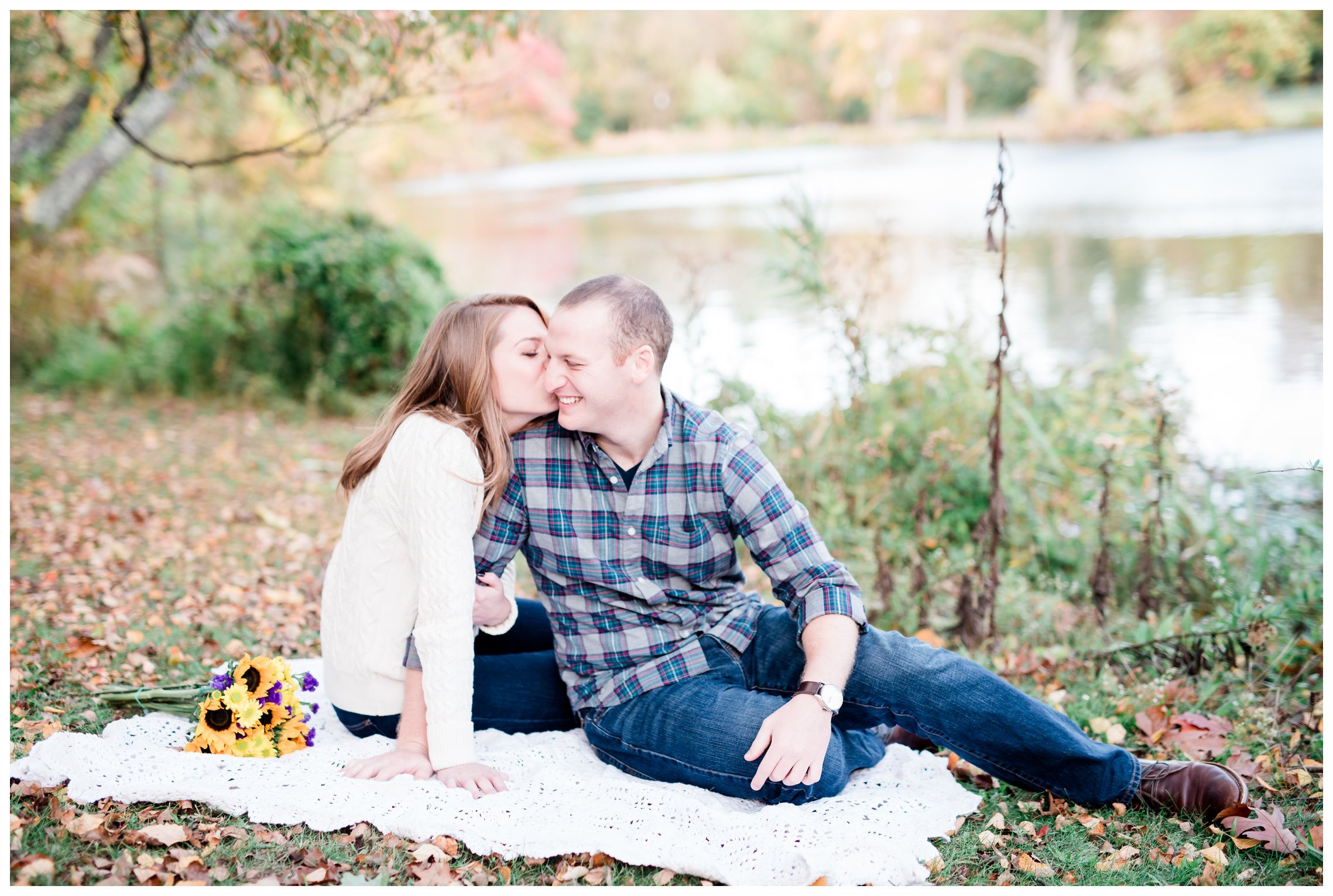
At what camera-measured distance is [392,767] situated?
2514 mm

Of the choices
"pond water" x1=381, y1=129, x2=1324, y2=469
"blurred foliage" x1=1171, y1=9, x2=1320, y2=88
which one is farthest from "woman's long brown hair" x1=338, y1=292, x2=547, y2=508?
"blurred foliage" x1=1171, y1=9, x2=1320, y2=88

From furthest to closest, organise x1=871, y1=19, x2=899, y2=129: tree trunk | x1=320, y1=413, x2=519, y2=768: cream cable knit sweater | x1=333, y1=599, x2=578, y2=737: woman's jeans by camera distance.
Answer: x1=871, y1=19, x2=899, y2=129: tree trunk < x1=333, y1=599, x2=578, y2=737: woman's jeans < x1=320, y1=413, x2=519, y2=768: cream cable knit sweater

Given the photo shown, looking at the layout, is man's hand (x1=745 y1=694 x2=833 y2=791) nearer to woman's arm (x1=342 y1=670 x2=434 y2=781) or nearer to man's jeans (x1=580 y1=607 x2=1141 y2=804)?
man's jeans (x1=580 y1=607 x2=1141 y2=804)

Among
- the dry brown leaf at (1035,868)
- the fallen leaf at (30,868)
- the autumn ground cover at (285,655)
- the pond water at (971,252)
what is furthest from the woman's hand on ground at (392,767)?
the pond water at (971,252)

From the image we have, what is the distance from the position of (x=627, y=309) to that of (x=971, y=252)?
29.0 feet

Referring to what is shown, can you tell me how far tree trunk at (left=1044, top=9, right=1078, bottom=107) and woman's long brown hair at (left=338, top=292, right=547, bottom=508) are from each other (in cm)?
1723

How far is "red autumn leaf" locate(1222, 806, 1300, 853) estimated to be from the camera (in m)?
2.41

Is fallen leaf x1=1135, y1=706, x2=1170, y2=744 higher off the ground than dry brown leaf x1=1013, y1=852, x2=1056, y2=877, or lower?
higher

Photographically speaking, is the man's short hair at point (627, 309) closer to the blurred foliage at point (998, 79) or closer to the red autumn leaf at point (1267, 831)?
the red autumn leaf at point (1267, 831)

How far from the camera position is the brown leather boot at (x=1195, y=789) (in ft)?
8.16

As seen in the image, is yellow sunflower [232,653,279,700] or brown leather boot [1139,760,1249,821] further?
yellow sunflower [232,653,279,700]

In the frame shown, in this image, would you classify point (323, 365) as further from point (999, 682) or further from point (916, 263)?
point (916, 263)

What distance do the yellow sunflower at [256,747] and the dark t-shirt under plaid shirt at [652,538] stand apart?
70 cm

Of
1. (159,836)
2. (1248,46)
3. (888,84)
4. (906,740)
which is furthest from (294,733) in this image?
(888,84)
